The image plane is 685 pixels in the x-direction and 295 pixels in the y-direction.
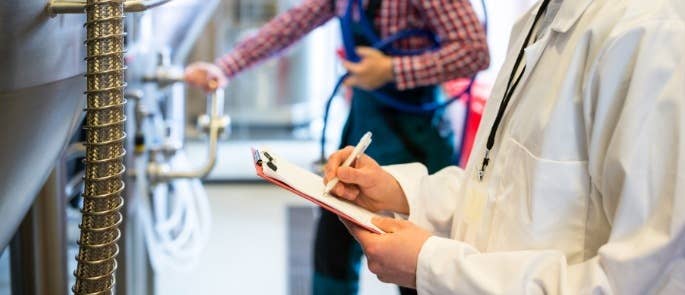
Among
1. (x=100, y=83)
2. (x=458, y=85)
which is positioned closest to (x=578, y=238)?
(x=100, y=83)

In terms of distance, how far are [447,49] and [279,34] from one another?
453 millimetres

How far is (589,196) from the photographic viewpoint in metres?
0.73

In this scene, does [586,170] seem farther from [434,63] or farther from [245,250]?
[245,250]

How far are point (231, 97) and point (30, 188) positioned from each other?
2.85m

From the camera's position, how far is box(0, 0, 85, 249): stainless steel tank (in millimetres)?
621

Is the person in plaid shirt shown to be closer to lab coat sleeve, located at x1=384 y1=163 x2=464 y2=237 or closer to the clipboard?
lab coat sleeve, located at x1=384 y1=163 x2=464 y2=237

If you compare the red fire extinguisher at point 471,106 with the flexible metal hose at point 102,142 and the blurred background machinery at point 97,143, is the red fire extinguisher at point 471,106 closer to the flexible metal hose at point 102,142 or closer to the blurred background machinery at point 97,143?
the blurred background machinery at point 97,143

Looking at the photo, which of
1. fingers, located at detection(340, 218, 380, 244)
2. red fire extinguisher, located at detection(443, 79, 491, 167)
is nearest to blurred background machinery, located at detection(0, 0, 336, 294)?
fingers, located at detection(340, 218, 380, 244)

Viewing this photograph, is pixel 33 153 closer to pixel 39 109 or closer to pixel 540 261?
pixel 39 109

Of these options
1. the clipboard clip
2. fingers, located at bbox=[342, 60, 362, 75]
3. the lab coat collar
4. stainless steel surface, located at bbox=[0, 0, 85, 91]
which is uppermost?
the lab coat collar

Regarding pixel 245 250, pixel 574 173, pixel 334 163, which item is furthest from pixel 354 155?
pixel 245 250

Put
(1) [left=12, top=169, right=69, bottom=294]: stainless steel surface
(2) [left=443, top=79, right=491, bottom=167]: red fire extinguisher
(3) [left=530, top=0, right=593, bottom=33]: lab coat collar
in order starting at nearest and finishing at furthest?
(3) [left=530, top=0, right=593, bottom=33]: lab coat collar
(1) [left=12, top=169, right=69, bottom=294]: stainless steel surface
(2) [left=443, top=79, right=491, bottom=167]: red fire extinguisher

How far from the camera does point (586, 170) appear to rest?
723 mm

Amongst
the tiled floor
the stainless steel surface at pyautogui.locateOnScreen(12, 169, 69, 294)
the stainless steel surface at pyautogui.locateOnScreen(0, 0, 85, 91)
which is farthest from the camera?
the tiled floor
